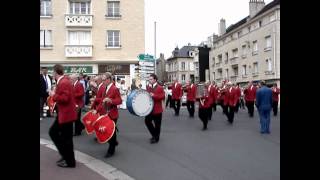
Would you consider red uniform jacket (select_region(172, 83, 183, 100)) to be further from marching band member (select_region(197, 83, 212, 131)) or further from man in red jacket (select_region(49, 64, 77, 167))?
man in red jacket (select_region(49, 64, 77, 167))

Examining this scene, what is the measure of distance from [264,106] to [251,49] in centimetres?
4183

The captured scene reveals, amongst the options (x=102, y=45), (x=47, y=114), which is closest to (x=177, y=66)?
(x=102, y=45)

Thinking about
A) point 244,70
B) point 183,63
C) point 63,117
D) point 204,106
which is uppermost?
point 183,63

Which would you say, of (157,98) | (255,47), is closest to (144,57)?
(157,98)

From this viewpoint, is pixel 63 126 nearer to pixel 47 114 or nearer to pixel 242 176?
pixel 242 176

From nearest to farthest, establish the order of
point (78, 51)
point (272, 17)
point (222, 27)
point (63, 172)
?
point (63, 172), point (78, 51), point (272, 17), point (222, 27)

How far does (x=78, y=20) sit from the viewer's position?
38.8 m

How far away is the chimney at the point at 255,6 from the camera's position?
61875 millimetres

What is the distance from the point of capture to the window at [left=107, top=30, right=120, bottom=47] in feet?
129

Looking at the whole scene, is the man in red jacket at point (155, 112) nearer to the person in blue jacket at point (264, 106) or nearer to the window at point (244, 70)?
the person in blue jacket at point (264, 106)

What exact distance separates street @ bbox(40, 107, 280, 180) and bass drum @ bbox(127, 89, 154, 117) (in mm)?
865

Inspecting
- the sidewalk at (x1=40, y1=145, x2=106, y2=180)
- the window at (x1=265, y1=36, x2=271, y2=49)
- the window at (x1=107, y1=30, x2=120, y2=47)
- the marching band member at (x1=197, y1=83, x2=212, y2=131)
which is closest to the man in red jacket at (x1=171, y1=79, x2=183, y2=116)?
the marching band member at (x1=197, y1=83, x2=212, y2=131)

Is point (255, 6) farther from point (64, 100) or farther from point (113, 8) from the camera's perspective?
Result: point (64, 100)
